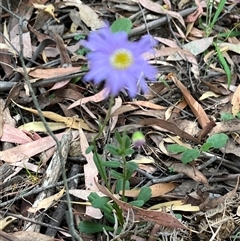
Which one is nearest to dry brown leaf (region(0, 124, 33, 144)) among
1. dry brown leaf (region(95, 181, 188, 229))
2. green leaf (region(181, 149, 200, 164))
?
dry brown leaf (region(95, 181, 188, 229))

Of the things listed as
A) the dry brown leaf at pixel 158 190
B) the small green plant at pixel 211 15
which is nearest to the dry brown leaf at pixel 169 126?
the dry brown leaf at pixel 158 190

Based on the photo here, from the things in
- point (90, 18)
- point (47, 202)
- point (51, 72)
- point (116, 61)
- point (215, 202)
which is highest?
point (116, 61)

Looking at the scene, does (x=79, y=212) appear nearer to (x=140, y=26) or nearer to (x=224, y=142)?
(x=224, y=142)

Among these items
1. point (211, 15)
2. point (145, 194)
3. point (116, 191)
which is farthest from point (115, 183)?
point (211, 15)

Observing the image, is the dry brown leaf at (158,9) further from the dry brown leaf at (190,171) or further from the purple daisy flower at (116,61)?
the purple daisy flower at (116,61)

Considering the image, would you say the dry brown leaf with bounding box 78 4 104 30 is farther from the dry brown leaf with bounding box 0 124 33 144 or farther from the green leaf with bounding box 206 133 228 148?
the green leaf with bounding box 206 133 228 148

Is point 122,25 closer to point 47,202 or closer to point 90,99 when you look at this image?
point 90,99
